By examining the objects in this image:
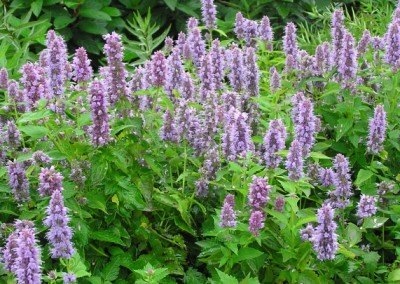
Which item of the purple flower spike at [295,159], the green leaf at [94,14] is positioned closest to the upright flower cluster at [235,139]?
the purple flower spike at [295,159]

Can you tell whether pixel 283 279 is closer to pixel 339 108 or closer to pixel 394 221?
pixel 394 221

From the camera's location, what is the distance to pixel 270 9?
26.3 feet

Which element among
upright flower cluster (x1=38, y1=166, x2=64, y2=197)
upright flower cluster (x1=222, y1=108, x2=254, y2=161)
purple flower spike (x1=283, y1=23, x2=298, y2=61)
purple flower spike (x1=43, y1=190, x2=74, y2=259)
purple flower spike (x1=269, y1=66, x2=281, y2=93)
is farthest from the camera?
purple flower spike (x1=283, y1=23, x2=298, y2=61)

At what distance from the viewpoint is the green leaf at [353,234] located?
11.6 ft

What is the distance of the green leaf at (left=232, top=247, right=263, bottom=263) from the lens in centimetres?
326

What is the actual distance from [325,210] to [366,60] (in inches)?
69.0

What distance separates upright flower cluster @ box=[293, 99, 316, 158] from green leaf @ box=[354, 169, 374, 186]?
28 cm

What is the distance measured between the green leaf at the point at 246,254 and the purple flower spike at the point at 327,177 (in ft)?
2.22

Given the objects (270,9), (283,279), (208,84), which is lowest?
(283,279)

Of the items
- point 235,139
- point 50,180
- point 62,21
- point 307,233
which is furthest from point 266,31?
point 62,21

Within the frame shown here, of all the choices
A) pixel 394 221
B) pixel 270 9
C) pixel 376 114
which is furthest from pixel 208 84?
pixel 270 9

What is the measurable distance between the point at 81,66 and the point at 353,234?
1.41 m

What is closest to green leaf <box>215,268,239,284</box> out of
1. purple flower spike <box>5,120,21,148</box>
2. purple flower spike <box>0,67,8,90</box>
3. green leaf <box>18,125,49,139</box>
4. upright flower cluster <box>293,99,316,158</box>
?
upright flower cluster <box>293,99,316,158</box>

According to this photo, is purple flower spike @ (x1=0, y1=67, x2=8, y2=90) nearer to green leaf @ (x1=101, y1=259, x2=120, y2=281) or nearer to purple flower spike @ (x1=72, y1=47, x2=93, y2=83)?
purple flower spike @ (x1=72, y1=47, x2=93, y2=83)
